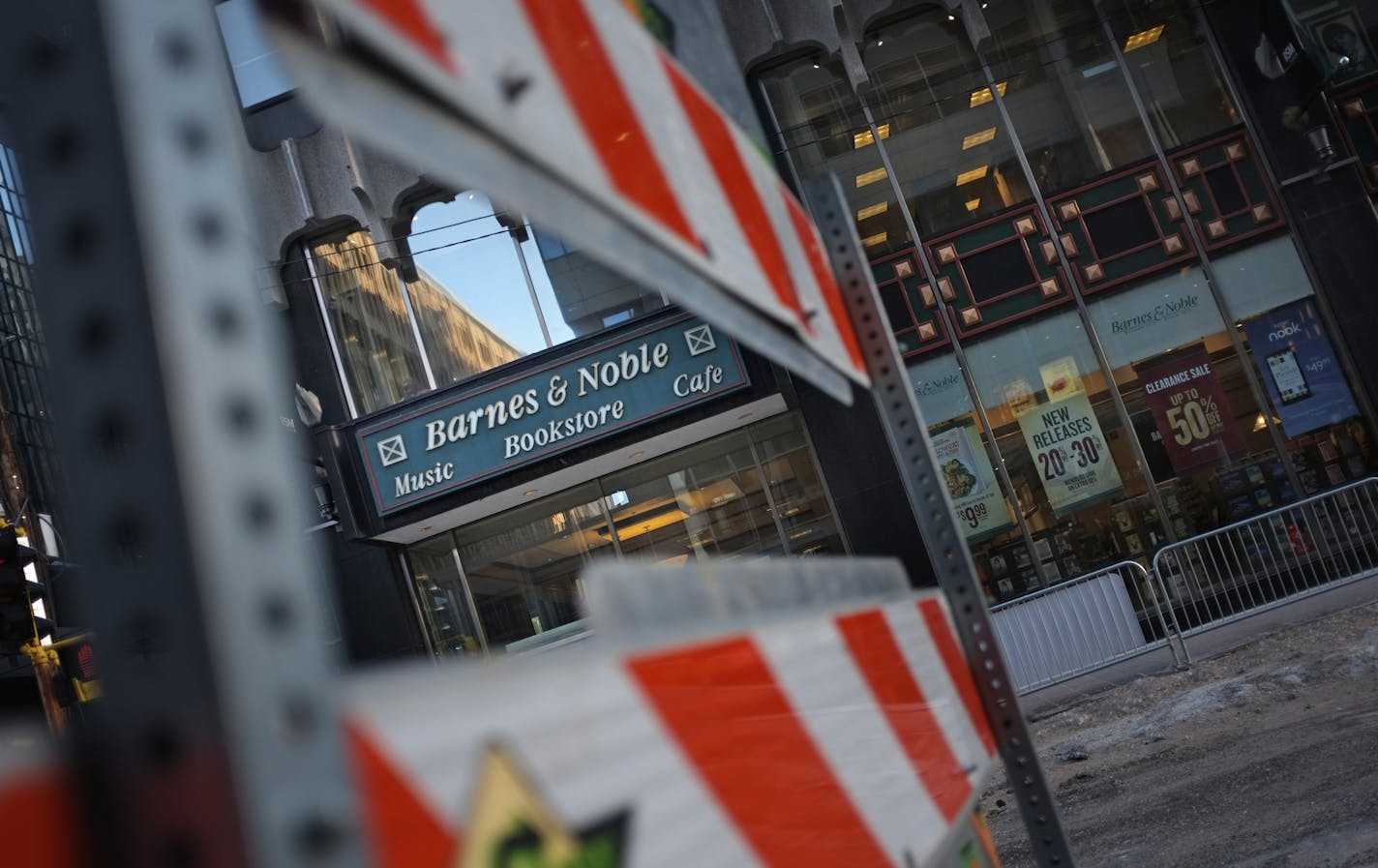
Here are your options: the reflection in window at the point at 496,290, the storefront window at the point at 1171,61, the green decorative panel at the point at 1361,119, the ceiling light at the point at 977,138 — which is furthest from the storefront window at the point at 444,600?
the green decorative panel at the point at 1361,119

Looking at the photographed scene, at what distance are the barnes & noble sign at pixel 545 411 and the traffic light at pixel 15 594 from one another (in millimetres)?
4071

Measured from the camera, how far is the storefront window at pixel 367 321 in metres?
15.5

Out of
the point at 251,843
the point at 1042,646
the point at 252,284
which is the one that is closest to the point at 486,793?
the point at 251,843

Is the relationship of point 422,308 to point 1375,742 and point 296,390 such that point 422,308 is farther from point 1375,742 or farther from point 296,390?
point 1375,742

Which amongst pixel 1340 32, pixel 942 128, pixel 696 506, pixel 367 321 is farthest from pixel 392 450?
pixel 1340 32

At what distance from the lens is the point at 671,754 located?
875 millimetres

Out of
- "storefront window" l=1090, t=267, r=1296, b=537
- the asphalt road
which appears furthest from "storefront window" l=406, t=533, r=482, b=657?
"storefront window" l=1090, t=267, r=1296, b=537

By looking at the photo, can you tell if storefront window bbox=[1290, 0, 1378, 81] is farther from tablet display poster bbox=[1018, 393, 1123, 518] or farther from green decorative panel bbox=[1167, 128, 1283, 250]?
tablet display poster bbox=[1018, 393, 1123, 518]

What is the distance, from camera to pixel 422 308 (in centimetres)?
1583

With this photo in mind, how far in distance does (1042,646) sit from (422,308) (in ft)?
29.7

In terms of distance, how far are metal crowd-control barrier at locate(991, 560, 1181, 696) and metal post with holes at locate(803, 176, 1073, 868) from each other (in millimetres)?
9666

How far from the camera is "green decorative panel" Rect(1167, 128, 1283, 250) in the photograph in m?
14.7

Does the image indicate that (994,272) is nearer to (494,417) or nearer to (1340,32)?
(1340,32)

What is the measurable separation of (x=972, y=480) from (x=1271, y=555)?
135 inches
